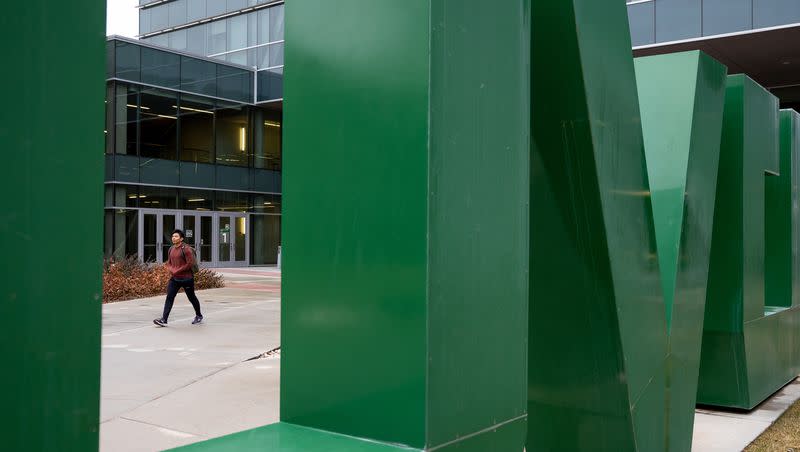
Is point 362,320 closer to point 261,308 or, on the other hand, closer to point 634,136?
point 634,136

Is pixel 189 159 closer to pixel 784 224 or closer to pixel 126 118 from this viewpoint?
pixel 126 118

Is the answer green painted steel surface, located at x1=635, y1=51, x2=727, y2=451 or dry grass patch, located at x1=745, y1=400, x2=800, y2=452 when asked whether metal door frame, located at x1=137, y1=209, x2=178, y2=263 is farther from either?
green painted steel surface, located at x1=635, y1=51, x2=727, y2=451

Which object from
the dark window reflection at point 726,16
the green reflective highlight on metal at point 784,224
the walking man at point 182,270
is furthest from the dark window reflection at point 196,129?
the green reflective highlight on metal at point 784,224

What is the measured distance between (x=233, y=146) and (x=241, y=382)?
94.8 ft

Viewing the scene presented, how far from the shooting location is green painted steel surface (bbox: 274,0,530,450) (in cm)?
248

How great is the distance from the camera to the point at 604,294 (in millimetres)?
4148

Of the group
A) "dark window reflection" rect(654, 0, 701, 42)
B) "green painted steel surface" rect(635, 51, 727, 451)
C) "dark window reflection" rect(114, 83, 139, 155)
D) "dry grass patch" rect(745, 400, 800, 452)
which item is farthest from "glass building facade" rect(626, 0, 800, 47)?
"dark window reflection" rect(114, 83, 139, 155)

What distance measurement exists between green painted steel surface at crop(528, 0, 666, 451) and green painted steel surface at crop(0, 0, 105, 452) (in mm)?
2475

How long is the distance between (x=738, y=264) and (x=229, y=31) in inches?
1353

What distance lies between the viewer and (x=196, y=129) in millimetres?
34562

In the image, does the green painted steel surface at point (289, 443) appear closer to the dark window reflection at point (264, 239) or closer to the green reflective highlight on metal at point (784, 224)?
the green reflective highlight on metal at point (784, 224)

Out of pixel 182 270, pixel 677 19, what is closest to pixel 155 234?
pixel 182 270

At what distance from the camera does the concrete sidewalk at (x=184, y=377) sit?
Result: 262 inches

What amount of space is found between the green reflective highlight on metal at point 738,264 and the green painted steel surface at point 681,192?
1.31 m
